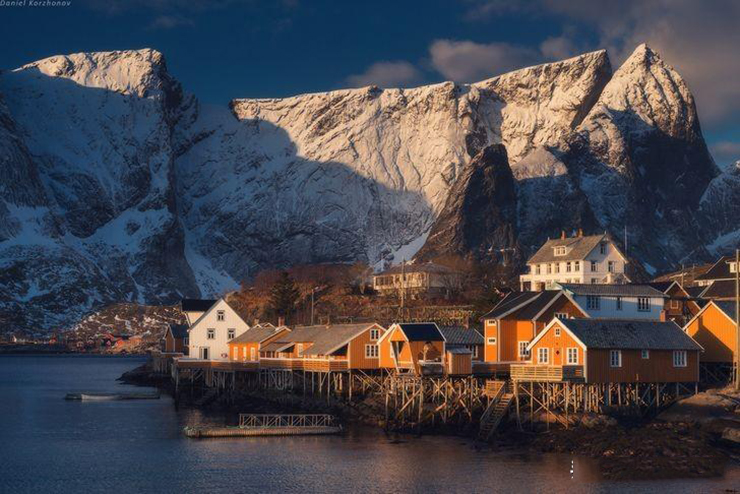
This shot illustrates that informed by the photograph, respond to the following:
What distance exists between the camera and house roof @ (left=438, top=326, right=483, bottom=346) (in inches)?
3098

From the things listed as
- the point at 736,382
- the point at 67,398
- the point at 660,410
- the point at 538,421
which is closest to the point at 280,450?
the point at 538,421

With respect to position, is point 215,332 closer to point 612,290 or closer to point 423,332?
point 423,332

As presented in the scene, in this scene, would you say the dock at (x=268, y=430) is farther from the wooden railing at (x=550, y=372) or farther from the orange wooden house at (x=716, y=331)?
the orange wooden house at (x=716, y=331)

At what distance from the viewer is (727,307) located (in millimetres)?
74688

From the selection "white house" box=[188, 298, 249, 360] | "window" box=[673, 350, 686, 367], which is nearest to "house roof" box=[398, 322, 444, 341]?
"window" box=[673, 350, 686, 367]

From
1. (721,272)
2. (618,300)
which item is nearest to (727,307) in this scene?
(618,300)

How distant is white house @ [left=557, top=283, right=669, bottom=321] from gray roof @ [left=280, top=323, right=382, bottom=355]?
48.4ft

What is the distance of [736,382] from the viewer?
67812 mm

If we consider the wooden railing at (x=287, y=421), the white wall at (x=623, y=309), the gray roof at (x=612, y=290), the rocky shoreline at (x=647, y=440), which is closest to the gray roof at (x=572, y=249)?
the gray roof at (x=612, y=290)

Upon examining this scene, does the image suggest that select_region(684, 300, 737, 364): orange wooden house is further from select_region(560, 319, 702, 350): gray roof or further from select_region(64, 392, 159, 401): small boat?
select_region(64, 392, 159, 401): small boat

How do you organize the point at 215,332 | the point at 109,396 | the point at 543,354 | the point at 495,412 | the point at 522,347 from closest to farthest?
the point at 495,412
the point at 543,354
the point at 522,347
the point at 109,396
the point at 215,332

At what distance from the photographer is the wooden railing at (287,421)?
2876 inches

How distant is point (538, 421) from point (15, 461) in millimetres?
29258

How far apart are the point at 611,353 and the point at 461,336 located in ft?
53.8
